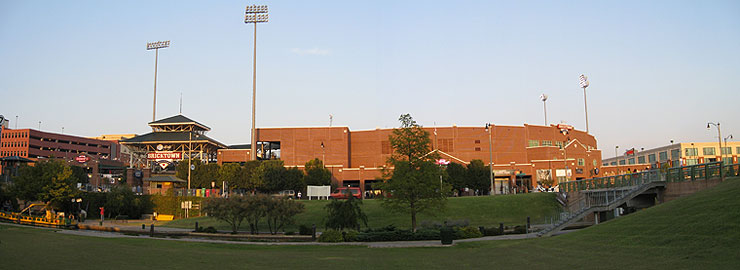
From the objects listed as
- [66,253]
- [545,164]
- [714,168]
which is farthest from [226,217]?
[545,164]

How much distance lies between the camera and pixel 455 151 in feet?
338

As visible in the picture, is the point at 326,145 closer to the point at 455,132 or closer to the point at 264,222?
the point at 455,132

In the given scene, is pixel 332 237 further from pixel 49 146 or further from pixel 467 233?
pixel 49 146

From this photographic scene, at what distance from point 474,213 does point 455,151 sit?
5473 cm

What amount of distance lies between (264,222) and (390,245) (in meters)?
21.5

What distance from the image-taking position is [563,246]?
22844 millimetres

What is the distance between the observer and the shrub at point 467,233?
34.3 meters

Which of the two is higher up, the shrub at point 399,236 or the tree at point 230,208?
the tree at point 230,208

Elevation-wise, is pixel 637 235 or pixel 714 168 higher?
pixel 714 168

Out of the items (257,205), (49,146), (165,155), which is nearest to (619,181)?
(257,205)

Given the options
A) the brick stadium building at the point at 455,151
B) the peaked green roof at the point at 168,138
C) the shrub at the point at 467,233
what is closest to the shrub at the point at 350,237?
the shrub at the point at 467,233

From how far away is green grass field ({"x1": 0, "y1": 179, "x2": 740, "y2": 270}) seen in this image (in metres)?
16.4

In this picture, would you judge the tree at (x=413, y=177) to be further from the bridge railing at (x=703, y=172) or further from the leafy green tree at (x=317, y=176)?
the leafy green tree at (x=317, y=176)

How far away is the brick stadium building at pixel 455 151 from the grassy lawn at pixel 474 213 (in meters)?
41.8
